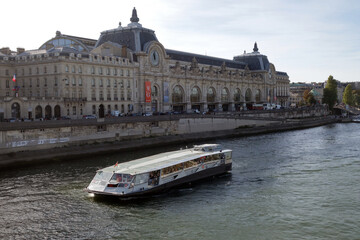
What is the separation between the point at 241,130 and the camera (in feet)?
288

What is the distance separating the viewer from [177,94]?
105m

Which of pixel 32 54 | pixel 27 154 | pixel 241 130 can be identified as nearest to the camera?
pixel 27 154

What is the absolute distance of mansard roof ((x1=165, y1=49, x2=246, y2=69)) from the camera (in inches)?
4379

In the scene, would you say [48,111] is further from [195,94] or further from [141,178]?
[195,94]

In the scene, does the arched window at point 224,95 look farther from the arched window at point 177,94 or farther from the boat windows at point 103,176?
the boat windows at point 103,176

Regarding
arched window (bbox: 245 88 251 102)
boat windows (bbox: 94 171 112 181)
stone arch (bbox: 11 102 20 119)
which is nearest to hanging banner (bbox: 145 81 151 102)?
stone arch (bbox: 11 102 20 119)

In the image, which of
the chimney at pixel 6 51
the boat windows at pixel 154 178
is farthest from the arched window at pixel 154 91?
the boat windows at pixel 154 178

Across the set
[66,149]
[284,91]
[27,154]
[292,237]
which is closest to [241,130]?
[66,149]

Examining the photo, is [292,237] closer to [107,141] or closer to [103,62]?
[107,141]

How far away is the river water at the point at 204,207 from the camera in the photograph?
25469 mm

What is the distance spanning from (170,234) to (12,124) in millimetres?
32177

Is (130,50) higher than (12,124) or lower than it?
higher

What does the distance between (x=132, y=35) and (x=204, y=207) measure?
6867 cm

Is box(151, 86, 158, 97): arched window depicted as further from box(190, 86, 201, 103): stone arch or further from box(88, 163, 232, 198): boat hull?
box(88, 163, 232, 198): boat hull
